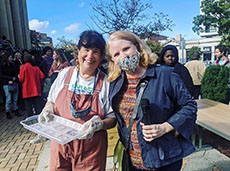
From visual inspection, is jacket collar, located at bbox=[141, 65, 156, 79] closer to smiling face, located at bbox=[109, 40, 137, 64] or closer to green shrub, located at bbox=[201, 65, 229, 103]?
smiling face, located at bbox=[109, 40, 137, 64]

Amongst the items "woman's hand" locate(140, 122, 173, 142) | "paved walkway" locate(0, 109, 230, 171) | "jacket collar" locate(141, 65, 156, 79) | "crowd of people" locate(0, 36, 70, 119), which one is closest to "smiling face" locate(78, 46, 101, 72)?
"jacket collar" locate(141, 65, 156, 79)

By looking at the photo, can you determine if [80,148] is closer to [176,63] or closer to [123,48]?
[123,48]

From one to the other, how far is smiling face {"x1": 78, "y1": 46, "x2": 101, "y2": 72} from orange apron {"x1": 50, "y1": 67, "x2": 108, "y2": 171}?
5.3 inches

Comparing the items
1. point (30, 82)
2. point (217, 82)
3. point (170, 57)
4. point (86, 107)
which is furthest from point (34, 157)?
point (217, 82)

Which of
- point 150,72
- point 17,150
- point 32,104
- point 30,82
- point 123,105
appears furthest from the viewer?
point 32,104

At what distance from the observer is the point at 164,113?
122cm

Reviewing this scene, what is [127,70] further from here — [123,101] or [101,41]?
[101,41]

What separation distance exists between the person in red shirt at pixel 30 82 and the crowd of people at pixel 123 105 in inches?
146

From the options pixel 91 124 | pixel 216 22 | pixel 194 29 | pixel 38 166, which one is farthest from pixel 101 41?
pixel 194 29

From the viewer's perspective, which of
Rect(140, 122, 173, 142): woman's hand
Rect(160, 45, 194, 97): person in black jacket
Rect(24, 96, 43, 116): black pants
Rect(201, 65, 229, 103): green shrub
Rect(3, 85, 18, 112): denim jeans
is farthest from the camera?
Rect(3, 85, 18, 112): denim jeans

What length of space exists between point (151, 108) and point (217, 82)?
4194 millimetres

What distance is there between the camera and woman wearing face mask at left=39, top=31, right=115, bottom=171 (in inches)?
56.9

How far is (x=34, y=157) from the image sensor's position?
3451mm

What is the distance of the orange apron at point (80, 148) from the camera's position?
1445mm
